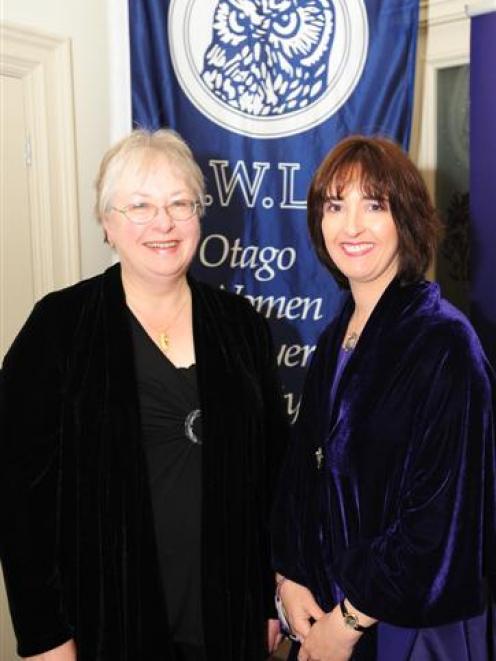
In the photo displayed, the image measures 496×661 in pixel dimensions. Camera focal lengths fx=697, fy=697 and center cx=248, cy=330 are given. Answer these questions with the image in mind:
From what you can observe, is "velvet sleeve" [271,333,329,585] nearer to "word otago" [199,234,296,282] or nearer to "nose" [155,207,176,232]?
"nose" [155,207,176,232]

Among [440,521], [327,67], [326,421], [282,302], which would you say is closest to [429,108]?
[327,67]

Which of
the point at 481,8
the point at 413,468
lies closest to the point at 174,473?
the point at 413,468

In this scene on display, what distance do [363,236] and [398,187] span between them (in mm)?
110

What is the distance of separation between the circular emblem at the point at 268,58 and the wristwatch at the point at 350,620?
148 centimetres

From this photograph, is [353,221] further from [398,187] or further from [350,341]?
[350,341]

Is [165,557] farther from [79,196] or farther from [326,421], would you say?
[79,196]

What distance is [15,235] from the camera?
2121mm

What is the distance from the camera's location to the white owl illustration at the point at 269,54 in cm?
215

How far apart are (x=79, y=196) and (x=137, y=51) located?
19.2 inches

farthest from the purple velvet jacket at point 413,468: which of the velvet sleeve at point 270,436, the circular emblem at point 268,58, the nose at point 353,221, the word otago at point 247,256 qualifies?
the circular emblem at point 268,58

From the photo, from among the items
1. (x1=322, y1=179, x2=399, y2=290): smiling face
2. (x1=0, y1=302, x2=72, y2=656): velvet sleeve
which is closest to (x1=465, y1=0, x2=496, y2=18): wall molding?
(x1=322, y1=179, x2=399, y2=290): smiling face

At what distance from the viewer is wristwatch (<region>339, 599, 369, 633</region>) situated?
129 cm

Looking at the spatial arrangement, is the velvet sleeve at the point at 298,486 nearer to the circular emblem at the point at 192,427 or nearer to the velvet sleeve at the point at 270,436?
the velvet sleeve at the point at 270,436

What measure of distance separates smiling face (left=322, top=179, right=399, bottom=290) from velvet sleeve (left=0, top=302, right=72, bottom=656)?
60 centimetres
